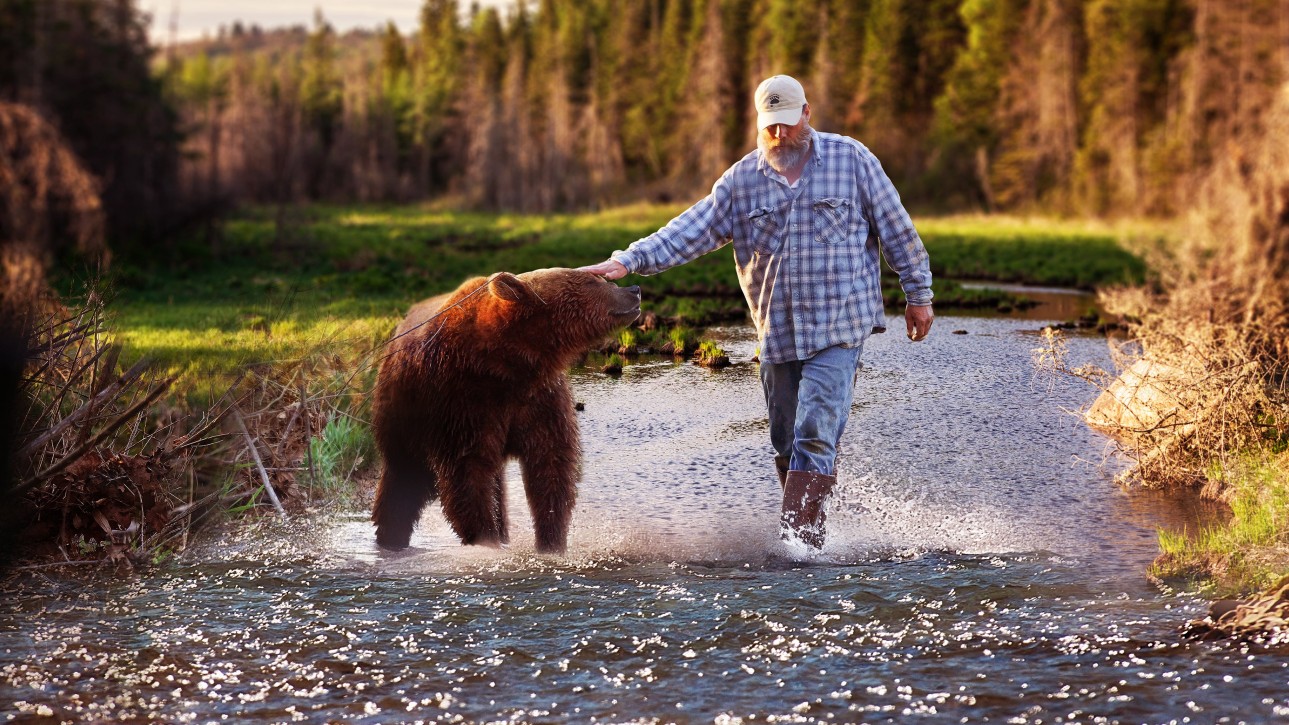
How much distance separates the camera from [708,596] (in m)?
5.46

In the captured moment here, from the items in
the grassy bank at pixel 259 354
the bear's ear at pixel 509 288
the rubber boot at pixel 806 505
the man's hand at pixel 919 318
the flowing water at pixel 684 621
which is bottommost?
the flowing water at pixel 684 621

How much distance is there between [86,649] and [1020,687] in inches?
130

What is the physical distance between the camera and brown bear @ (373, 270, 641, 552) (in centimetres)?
594

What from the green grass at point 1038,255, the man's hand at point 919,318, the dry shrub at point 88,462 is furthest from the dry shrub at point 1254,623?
the green grass at point 1038,255

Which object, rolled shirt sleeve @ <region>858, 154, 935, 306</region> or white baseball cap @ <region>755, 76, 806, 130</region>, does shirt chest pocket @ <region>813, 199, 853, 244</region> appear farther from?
white baseball cap @ <region>755, 76, 806, 130</region>

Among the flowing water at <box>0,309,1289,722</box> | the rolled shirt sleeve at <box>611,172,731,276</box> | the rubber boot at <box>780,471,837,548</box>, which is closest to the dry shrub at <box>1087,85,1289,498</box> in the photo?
the flowing water at <box>0,309,1289,722</box>

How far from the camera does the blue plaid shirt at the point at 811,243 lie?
6.10m

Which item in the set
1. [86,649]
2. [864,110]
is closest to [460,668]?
[86,649]

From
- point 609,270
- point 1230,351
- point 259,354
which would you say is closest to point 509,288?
point 609,270

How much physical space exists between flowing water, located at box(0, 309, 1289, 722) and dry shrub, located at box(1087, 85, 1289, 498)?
434 millimetres

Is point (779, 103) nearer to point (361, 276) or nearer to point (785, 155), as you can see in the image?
point (785, 155)

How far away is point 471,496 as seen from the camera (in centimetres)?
609

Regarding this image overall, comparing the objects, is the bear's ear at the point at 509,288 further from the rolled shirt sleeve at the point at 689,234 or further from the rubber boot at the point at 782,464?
the rubber boot at the point at 782,464

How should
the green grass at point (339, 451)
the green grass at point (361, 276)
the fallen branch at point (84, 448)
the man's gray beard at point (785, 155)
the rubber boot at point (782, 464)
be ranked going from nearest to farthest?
the fallen branch at point (84, 448) < the man's gray beard at point (785, 155) < the rubber boot at point (782, 464) < the green grass at point (339, 451) < the green grass at point (361, 276)
